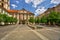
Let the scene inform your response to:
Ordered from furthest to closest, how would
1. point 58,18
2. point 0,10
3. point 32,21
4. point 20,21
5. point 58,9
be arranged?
point 20,21 → point 32,21 → point 58,9 → point 0,10 → point 58,18

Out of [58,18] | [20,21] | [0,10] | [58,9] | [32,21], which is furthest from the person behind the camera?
[20,21]

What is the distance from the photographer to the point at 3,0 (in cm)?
14562

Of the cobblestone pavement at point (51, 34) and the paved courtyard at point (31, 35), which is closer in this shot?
the paved courtyard at point (31, 35)

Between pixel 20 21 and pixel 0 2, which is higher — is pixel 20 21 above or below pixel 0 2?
below

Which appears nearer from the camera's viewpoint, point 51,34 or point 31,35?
point 31,35

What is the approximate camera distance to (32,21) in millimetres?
173625

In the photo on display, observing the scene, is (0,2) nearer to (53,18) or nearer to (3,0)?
(3,0)

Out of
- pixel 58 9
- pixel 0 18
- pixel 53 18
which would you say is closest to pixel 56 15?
pixel 53 18

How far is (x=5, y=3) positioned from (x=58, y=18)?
80.4 metres

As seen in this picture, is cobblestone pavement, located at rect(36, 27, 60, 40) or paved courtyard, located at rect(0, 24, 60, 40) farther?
cobblestone pavement, located at rect(36, 27, 60, 40)

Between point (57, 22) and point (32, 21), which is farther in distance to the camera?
point (32, 21)

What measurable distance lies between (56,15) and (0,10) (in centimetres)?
4545

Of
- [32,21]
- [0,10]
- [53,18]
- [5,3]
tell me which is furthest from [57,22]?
[32,21]

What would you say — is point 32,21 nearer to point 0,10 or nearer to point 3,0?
point 3,0
